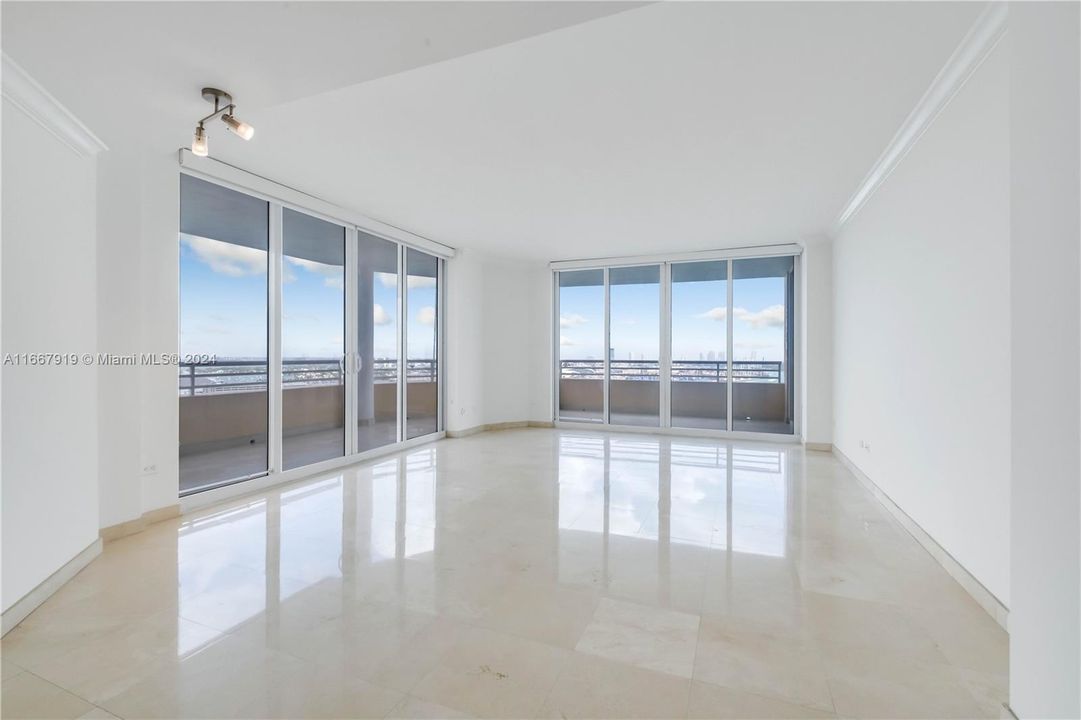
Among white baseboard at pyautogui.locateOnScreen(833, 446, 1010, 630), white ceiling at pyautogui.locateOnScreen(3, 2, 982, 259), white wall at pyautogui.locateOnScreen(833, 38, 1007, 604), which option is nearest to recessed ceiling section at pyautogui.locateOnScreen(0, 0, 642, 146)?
white ceiling at pyautogui.locateOnScreen(3, 2, 982, 259)

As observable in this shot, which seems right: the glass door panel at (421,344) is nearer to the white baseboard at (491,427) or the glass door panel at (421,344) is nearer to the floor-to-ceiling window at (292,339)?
the floor-to-ceiling window at (292,339)

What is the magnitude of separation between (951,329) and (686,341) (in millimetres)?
4689

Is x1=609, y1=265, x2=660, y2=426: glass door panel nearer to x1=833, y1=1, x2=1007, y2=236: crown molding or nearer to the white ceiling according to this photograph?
the white ceiling

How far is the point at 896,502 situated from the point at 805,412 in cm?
277

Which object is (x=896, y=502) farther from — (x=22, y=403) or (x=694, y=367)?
(x=22, y=403)

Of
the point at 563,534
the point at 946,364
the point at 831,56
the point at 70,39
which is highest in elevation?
the point at 831,56

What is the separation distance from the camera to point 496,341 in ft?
25.1

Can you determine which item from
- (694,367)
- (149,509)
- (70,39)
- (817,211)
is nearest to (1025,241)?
(70,39)

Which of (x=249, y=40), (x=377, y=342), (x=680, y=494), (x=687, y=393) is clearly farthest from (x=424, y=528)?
(x=687, y=393)

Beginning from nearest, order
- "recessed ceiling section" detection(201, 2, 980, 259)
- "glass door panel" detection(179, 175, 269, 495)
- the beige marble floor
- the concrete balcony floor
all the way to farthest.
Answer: the beige marble floor
"recessed ceiling section" detection(201, 2, 980, 259)
"glass door panel" detection(179, 175, 269, 495)
the concrete balcony floor

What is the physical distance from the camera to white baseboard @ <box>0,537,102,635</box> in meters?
2.05

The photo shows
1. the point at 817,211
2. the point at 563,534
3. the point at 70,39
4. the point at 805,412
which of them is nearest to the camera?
the point at 70,39

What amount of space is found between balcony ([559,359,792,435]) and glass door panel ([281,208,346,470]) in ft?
13.0

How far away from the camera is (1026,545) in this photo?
4.36 feet
